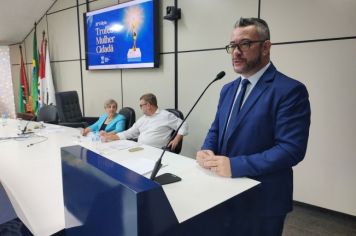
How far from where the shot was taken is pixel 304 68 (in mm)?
2438

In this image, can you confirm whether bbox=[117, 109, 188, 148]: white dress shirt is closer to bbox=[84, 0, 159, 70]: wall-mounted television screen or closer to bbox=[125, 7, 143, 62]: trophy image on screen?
bbox=[84, 0, 159, 70]: wall-mounted television screen

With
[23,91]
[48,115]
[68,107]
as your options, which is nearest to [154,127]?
[68,107]

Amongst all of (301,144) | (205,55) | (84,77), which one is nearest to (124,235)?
(301,144)

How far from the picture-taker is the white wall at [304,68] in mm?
2254

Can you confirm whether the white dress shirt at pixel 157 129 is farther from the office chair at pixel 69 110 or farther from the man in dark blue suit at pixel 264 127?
the office chair at pixel 69 110

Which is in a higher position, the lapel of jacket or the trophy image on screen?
the trophy image on screen

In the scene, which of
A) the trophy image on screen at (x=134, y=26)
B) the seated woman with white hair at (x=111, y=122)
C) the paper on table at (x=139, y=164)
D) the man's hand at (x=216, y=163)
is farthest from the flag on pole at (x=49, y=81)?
the man's hand at (x=216, y=163)

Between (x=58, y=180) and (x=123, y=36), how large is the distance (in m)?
2.91

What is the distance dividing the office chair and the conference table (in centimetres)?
173

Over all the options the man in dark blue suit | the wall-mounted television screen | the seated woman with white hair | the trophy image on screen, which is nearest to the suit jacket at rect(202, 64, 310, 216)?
the man in dark blue suit

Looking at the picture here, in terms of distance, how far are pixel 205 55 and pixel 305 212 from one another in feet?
6.63

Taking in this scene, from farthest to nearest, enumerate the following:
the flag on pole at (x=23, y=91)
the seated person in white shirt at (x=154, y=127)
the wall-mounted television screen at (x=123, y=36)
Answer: the flag on pole at (x=23, y=91) < the wall-mounted television screen at (x=123, y=36) < the seated person in white shirt at (x=154, y=127)

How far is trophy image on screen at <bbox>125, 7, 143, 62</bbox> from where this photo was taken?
11.9ft

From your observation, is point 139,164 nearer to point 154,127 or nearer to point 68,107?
point 154,127
